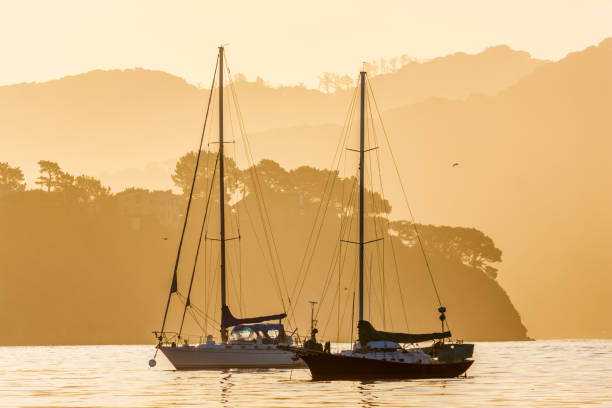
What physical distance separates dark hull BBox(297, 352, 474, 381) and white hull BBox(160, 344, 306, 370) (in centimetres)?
1117

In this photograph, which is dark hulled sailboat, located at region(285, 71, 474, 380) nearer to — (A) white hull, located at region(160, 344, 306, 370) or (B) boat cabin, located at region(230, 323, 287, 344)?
(A) white hull, located at region(160, 344, 306, 370)

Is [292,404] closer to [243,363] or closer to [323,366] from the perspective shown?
[323,366]

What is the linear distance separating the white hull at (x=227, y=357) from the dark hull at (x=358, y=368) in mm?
11165

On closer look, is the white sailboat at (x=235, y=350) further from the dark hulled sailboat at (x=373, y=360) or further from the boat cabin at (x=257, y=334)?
the dark hulled sailboat at (x=373, y=360)

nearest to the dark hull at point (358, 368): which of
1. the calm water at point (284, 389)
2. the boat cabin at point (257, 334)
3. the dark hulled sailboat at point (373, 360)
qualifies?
the dark hulled sailboat at point (373, 360)

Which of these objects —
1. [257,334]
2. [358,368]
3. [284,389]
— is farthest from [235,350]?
[284,389]

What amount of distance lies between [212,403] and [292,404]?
15.5 feet

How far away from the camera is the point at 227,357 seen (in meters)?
90.6

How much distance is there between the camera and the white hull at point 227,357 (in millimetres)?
90438

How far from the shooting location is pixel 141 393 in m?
72.0

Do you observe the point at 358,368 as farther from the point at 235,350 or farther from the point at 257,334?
the point at 257,334

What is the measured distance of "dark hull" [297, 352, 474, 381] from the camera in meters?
76.8

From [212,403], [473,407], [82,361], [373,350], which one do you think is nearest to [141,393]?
[212,403]

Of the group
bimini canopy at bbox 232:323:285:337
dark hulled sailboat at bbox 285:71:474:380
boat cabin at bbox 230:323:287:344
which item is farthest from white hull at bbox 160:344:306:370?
dark hulled sailboat at bbox 285:71:474:380
